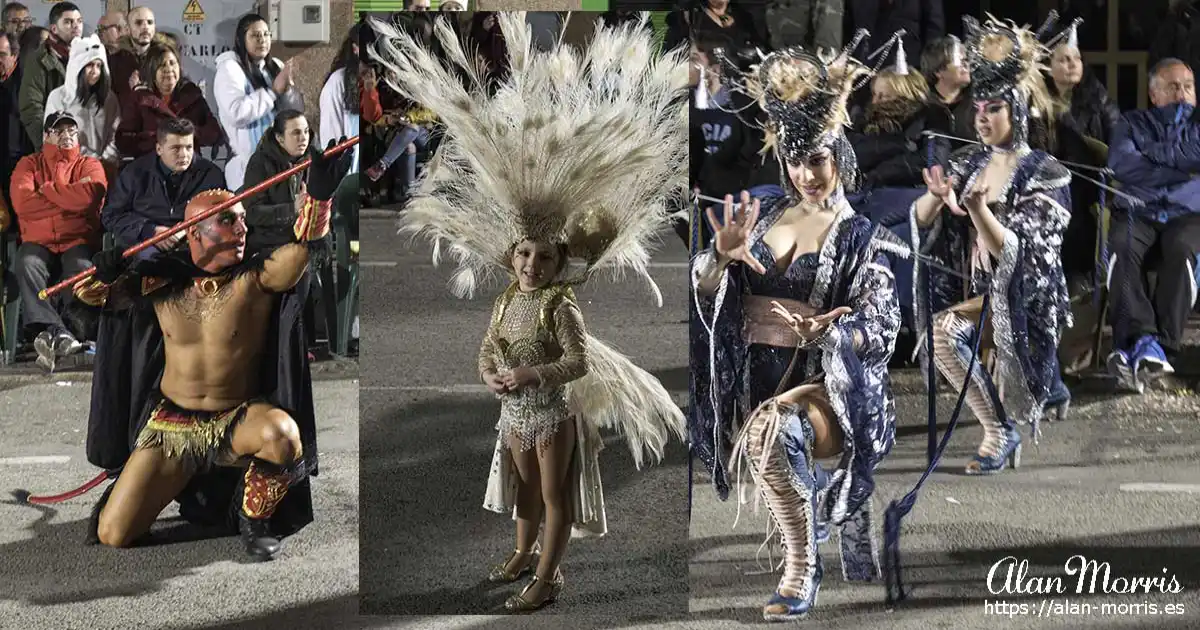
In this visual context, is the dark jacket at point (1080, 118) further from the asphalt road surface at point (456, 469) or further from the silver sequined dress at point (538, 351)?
the silver sequined dress at point (538, 351)

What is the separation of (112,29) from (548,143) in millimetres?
1434

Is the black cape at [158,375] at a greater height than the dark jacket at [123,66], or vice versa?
the dark jacket at [123,66]

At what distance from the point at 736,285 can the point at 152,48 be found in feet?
6.15

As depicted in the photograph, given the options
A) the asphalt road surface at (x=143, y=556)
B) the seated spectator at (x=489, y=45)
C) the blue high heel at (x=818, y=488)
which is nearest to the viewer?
the seated spectator at (x=489, y=45)

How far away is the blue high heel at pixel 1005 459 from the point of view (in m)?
4.10

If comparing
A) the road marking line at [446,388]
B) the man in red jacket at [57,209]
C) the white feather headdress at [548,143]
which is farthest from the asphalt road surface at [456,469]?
the man in red jacket at [57,209]

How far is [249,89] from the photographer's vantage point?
14.0ft

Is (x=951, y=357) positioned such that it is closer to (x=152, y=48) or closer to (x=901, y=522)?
(x=901, y=522)

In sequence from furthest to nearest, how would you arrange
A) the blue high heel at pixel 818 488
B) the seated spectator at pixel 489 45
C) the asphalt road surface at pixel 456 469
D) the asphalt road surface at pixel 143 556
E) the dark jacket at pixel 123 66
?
the dark jacket at pixel 123 66 < the asphalt road surface at pixel 143 556 < the blue high heel at pixel 818 488 < the asphalt road surface at pixel 456 469 < the seated spectator at pixel 489 45

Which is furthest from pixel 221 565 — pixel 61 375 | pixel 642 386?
pixel 642 386

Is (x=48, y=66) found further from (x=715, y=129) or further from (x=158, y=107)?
(x=715, y=129)

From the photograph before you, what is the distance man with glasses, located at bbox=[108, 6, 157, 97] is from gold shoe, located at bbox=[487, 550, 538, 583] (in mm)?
1795

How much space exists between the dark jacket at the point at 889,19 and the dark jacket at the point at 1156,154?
2.05 ft

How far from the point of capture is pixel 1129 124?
13.1 feet
